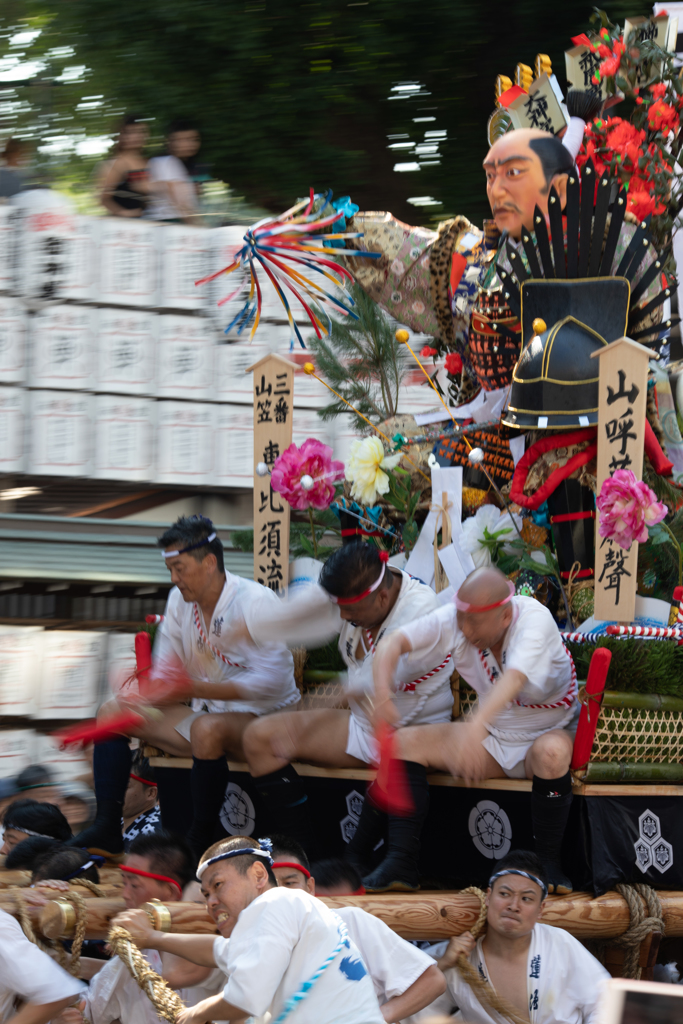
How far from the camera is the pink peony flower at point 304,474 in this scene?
13.4 feet

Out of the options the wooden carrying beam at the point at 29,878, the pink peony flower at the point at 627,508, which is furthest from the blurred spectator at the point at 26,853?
the pink peony flower at the point at 627,508

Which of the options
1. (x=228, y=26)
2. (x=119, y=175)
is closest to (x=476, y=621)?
(x=119, y=175)

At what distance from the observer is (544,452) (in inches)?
163

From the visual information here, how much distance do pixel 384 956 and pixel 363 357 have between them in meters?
3.14

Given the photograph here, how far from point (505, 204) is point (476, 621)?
6.34ft

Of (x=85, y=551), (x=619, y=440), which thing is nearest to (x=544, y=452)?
(x=619, y=440)

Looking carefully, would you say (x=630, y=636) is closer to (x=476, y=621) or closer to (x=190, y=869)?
(x=476, y=621)

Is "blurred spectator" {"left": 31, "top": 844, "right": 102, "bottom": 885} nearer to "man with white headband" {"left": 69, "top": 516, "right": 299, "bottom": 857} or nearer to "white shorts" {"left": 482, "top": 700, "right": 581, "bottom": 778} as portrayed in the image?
"man with white headband" {"left": 69, "top": 516, "right": 299, "bottom": 857}

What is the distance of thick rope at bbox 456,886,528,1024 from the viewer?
122 inches

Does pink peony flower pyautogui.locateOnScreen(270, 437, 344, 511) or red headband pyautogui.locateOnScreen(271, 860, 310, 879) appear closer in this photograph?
red headband pyautogui.locateOnScreen(271, 860, 310, 879)

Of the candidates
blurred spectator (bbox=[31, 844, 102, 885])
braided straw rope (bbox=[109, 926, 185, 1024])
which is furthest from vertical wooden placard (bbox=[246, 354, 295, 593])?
braided straw rope (bbox=[109, 926, 185, 1024])

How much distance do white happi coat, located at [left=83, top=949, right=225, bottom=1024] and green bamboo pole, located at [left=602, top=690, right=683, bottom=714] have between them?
4.66 ft

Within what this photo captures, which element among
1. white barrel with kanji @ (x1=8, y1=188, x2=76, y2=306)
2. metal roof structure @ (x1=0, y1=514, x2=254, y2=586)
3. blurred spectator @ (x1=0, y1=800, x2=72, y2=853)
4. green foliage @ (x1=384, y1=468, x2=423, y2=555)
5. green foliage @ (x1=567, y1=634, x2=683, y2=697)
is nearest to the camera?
green foliage @ (x1=567, y1=634, x2=683, y2=697)

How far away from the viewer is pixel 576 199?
13.6 feet
